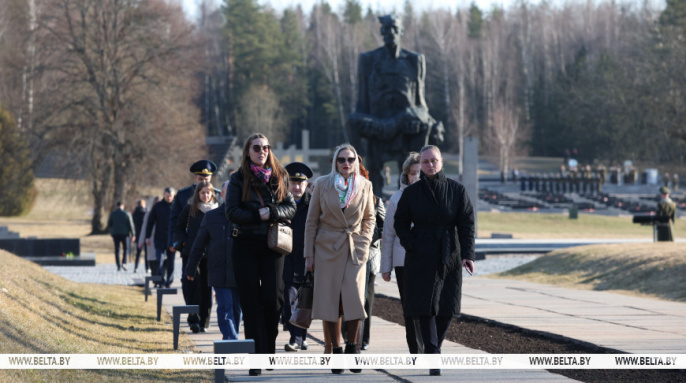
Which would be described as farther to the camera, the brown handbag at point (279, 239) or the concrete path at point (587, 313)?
the concrete path at point (587, 313)

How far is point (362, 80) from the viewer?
19.4 m

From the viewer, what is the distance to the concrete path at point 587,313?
31.9 ft

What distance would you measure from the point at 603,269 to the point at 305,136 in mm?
58636

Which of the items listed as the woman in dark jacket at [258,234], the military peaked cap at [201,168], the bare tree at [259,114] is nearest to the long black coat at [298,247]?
the woman in dark jacket at [258,234]

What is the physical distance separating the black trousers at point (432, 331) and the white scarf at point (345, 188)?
102 cm

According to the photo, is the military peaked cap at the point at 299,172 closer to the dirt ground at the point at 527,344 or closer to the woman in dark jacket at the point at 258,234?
the woman in dark jacket at the point at 258,234

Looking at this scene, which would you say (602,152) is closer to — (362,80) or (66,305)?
(362,80)

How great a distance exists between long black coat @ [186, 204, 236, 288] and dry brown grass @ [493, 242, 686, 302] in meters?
7.67

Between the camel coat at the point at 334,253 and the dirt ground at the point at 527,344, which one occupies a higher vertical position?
the camel coat at the point at 334,253

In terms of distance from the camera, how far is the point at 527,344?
9.93 m

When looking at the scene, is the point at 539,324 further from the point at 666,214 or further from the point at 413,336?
the point at 666,214

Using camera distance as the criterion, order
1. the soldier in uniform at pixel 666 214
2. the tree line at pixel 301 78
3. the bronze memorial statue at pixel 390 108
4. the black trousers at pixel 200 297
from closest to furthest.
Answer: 1. the black trousers at pixel 200 297
2. the bronze memorial statue at pixel 390 108
3. the soldier in uniform at pixel 666 214
4. the tree line at pixel 301 78

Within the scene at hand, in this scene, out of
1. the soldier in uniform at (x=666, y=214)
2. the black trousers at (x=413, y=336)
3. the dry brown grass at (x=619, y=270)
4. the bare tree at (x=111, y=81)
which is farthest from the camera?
the bare tree at (x=111, y=81)

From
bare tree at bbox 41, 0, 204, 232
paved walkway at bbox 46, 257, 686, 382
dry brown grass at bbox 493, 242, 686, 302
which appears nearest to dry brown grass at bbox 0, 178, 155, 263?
bare tree at bbox 41, 0, 204, 232
